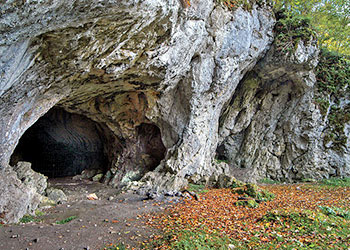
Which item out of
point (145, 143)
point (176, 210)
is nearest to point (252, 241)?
point (176, 210)

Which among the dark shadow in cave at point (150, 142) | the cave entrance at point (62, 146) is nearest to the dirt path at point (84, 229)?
the dark shadow in cave at point (150, 142)

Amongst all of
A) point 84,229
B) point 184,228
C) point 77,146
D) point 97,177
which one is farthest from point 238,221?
point 77,146

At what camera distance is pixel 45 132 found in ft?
55.0

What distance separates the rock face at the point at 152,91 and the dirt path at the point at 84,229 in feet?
3.38

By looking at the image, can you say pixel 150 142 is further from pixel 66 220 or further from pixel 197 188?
pixel 66 220

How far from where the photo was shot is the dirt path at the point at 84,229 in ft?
14.5

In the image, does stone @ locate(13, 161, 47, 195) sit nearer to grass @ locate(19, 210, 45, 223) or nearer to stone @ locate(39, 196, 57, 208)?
stone @ locate(39, 196, 57, 208)

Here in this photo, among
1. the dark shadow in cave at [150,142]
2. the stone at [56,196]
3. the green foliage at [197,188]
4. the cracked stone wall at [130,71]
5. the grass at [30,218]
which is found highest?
the cracked stone wall at [130,71]

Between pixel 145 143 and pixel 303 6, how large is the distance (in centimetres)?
1278

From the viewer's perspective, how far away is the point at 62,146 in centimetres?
1723

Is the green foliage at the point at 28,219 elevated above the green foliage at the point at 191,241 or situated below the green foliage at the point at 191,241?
below

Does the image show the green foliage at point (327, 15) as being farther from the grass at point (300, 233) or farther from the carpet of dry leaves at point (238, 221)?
the grass at point (300, 233)

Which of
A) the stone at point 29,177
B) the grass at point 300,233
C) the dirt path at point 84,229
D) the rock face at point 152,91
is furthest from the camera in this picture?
the stone at point 29,177

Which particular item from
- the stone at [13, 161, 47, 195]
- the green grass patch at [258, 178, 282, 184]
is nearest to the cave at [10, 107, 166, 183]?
the stone at [13, 161, 47, 195]
